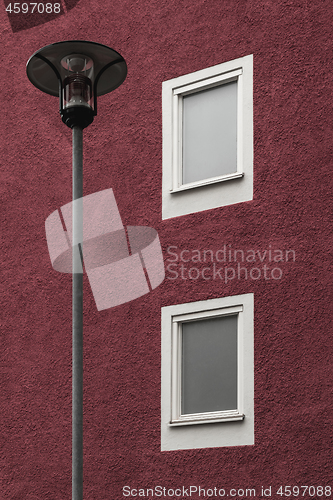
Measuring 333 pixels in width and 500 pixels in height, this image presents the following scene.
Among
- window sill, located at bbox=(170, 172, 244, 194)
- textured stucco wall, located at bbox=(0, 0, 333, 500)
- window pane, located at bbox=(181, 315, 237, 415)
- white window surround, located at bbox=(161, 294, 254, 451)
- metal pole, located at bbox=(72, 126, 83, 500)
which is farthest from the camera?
window sill, located at bbox=(170, 172, 244, 194)

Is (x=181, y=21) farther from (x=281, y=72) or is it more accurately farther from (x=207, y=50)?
(x=281, y=72)

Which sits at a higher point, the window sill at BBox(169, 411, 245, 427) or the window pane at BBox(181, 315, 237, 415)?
the window pane at BBox(181, 315, 237, 415)

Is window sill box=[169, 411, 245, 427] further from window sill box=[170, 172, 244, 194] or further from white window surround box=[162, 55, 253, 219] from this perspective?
window sill box=[170, 172, 244, 194]

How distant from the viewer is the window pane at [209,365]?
9492 mm

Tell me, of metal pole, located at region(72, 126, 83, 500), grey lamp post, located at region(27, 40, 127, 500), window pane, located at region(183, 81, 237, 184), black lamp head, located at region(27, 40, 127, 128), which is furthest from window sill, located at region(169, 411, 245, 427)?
black lamp head, located at region(27, 40, 127, 128)

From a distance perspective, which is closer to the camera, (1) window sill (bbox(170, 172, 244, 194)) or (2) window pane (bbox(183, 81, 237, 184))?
(1) window sill (bbox(170, 172, 244, 194))

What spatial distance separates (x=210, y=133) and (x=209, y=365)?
3.09m

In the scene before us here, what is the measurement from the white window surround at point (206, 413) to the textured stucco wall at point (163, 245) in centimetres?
11

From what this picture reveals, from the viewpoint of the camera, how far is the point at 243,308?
9.48 metres

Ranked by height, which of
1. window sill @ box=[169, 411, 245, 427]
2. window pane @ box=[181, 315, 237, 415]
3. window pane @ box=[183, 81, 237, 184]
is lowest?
window sill @ box=[169, 411, 245, 427]

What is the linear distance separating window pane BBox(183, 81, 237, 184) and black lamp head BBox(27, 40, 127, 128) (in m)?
3.53

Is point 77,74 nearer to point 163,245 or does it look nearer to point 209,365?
point 163,245

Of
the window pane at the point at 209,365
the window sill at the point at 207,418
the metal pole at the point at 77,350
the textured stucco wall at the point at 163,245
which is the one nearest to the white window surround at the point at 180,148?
the textured stucco wall at the point at 163,245

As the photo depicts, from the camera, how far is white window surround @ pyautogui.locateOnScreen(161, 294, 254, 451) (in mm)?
9148
